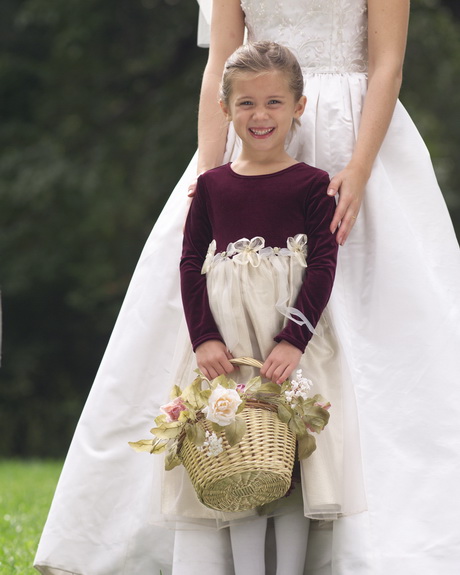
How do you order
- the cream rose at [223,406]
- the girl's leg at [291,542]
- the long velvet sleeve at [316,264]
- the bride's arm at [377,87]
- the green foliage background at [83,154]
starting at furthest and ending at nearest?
1. the green foliage background at [83,154]
2. the bride's arm at [377,87]
3. the girl's leg at [291,542]
4. the long velvet sleeve at [316,264]
5. the cream rose at [223,406]

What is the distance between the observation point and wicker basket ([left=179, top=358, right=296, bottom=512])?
Result: 2.74 m

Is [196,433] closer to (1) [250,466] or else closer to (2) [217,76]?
(1) [250,466]

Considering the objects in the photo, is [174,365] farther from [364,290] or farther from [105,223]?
[105,223]

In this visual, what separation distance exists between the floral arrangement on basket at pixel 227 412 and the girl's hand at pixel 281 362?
0.08ft

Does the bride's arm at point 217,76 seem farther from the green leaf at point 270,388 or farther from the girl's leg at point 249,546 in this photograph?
the girl's leg at point 249,546

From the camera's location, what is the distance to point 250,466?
273 cm

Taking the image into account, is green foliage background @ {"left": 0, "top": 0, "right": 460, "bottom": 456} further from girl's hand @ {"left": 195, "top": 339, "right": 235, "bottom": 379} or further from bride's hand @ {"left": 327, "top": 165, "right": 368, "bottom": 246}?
girl's hand @ {"left": 195, "top": 339, "right": 235, "bottom": 379}

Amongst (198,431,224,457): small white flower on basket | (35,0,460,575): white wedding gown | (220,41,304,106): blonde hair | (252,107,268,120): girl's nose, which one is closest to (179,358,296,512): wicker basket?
(198,431,224,457): small white flower on basket

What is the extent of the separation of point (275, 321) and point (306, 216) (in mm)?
323

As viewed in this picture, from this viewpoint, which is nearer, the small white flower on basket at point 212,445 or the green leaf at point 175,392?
the small white flower on basket at point 212,445

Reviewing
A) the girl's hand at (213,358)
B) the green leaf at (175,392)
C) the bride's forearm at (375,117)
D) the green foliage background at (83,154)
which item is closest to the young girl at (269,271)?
the girl's hand at (213,358)

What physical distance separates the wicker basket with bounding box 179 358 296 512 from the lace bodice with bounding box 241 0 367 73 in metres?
1.26

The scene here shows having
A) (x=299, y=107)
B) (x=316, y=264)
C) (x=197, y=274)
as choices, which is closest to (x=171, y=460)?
(x=197, y=274)

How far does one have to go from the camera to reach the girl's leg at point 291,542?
10.0ft
